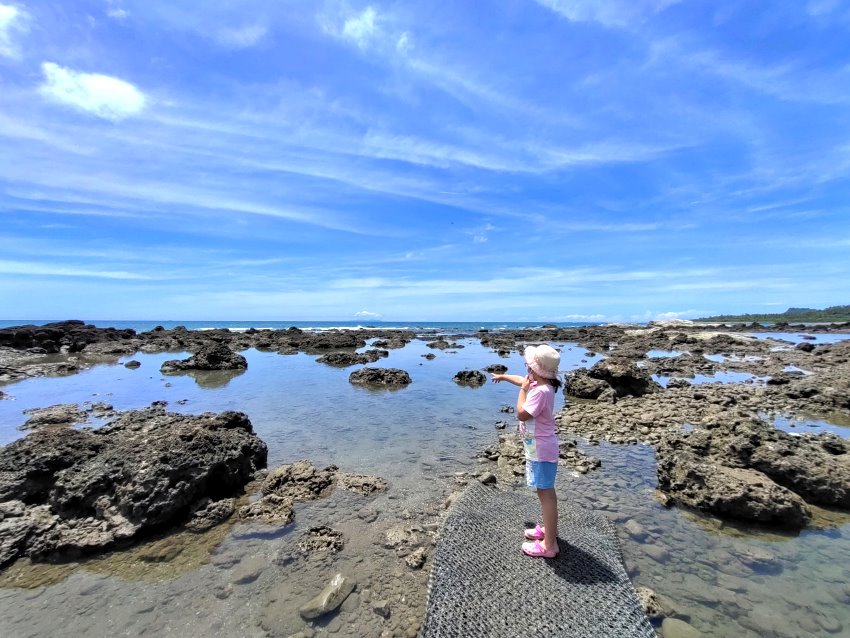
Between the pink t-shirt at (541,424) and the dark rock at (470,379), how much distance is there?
14214 millimetres

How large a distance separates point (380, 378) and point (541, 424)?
592 inches

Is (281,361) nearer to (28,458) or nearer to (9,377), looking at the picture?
(9,377)

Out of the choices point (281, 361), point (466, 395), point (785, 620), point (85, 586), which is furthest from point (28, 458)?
point (281, 361)

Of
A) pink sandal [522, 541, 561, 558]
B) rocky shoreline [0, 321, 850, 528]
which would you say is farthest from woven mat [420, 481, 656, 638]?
rocky shoreline [0, 321, 850, 528]

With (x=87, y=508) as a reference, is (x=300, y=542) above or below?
below

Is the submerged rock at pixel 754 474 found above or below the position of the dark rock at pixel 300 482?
above

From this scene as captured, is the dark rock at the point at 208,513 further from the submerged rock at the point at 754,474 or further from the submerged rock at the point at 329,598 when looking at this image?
the submerged rock at the point at 754,474

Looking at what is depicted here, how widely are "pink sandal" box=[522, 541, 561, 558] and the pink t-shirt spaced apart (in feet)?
3.57

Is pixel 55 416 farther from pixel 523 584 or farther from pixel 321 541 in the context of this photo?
pixel 523 584

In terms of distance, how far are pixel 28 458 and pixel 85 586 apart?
10.9 feet

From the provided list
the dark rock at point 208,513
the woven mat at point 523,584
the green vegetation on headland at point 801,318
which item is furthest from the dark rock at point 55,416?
the green vegetation on headland at point 801,318

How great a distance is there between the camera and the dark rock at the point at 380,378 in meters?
19.3

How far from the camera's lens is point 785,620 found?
4.17 m

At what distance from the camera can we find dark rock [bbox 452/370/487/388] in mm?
19491
